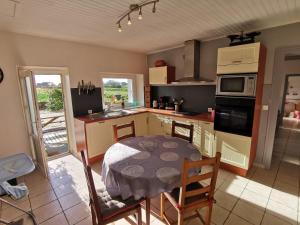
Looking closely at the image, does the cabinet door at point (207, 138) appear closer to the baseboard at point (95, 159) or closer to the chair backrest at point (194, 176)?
the chair backrest at point (194, 176)

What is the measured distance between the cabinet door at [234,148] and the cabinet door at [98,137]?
2093 millimetres

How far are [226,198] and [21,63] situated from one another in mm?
3756

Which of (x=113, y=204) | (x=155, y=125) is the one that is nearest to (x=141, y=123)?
(x=155, y=125)

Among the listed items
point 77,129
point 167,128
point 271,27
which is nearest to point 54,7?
point 77,129

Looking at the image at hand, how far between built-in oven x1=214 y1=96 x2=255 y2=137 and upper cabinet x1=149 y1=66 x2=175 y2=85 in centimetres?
144

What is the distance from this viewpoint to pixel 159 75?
393cm

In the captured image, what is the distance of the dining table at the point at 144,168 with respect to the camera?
140 centimetres

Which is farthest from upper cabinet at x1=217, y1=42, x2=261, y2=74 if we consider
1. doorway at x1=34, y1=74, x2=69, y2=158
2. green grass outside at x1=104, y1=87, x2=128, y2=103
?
doorway at x1=34, y1=74, x2=69, y2=158

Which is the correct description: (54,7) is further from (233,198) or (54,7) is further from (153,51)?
(233,198)

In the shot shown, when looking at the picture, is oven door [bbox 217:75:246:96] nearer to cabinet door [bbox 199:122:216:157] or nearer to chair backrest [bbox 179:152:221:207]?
cabinet door [bbox 199:122:216:157]

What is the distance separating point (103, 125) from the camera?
10.5ft

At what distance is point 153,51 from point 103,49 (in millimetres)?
1333

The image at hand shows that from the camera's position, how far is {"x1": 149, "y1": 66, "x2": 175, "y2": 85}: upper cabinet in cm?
380

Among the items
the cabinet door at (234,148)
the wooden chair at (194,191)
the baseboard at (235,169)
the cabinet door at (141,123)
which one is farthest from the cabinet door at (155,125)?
the wooden chair at (194,191)
